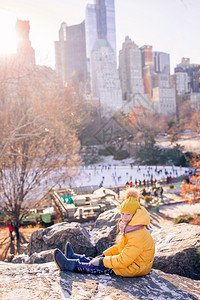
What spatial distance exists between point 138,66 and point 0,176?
75401 mm

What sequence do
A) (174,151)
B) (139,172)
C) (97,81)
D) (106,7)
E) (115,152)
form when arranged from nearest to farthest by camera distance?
(139,172) → (174,151) → (115,152) → (97,81) → (106,7)

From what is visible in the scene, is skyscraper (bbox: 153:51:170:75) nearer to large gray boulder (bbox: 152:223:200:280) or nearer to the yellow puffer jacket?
large gray boulder (bbox: 152:223:200:280)

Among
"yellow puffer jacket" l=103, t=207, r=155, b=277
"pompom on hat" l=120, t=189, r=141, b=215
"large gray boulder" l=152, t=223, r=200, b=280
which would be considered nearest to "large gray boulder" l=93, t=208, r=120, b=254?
"large gray boulder" l=152, t=223, r=200, b=280

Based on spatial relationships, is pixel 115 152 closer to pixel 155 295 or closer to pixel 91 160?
pixel 91 160

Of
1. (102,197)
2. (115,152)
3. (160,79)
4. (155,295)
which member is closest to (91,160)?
(115,152)

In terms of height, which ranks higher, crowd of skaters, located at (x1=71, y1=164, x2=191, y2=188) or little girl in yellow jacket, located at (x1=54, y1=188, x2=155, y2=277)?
little girl in yellow jacket, located at (x1=54, y1=188, x2=155, y2=277)

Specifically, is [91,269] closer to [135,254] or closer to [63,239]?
[135,254]

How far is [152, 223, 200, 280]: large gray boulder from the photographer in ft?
12.0

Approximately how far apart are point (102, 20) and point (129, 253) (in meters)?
110

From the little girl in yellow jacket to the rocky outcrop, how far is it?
0.25 ft

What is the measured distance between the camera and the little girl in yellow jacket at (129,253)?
2557mm

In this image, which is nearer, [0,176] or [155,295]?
[155,295]

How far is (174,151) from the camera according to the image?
31.7 metres

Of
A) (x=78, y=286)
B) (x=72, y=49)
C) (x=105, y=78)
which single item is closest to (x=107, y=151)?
(x=78, y=286)
